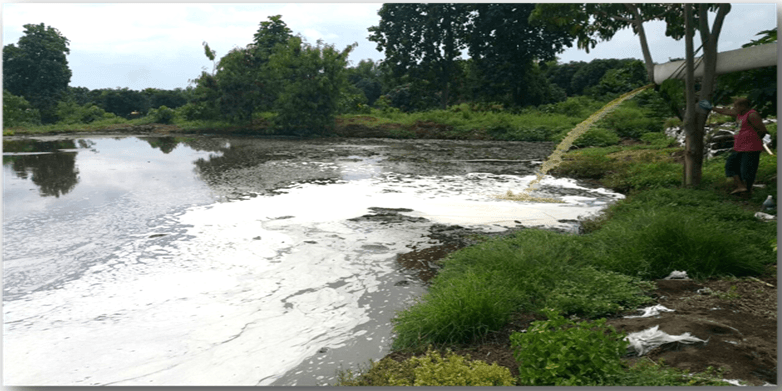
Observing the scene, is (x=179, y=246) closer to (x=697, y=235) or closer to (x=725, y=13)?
(x=697, y=235)

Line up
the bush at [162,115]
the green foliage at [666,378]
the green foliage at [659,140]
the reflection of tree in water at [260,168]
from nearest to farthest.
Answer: the green foliage at [666,378] < the reflection of tree in water at [260,168] < the green foliage at [659,140] < the bush at [162,115]

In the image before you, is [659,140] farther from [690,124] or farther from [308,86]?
[308,86]

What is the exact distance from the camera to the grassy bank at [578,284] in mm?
2857

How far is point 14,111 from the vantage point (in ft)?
22.4

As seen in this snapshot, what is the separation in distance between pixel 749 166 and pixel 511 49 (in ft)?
70.3

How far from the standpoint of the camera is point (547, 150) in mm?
18484

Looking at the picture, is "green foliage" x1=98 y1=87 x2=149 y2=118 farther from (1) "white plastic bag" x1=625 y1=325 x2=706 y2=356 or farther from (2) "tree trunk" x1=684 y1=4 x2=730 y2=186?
(1) "white plastic bag" x1=625 y1=325 x2=706 y2=356

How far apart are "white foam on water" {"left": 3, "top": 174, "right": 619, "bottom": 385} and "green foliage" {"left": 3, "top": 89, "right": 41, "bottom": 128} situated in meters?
1.95

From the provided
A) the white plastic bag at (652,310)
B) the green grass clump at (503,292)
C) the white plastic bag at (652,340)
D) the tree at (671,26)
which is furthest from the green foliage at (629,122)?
the white plastic bag at (652,340)

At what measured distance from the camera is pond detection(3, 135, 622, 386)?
11.8 feet

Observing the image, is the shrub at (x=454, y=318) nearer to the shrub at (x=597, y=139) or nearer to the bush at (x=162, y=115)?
the shrub at (x=597, y=139)

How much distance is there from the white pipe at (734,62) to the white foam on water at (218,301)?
2.15 meters

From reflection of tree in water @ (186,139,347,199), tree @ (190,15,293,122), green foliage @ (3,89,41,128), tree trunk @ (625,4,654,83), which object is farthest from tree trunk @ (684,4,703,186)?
tree @ (190,15,293,122)

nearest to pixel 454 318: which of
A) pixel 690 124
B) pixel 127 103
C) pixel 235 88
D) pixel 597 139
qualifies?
pixel 690 124
